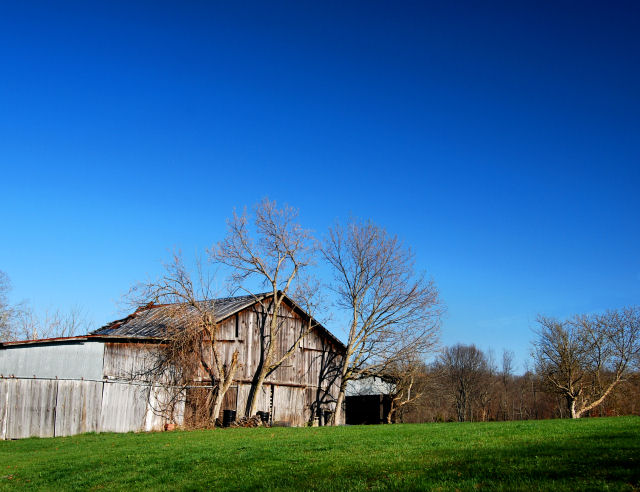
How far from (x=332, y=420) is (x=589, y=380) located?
27.4 metres

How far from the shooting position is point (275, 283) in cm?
3591

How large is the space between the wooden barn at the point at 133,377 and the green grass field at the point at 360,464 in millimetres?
8351

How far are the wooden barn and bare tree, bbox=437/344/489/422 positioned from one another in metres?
46.3

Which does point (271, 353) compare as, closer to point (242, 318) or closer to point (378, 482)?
point (242, 318)

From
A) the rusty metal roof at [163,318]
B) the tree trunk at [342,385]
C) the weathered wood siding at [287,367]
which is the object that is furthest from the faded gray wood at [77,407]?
the tree trunk at [342,385]

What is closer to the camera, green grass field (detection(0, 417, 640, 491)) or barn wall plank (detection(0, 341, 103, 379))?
green grass field (detection(0, 417, 640, 491))

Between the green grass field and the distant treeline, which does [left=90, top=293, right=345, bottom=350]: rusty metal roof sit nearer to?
the green grass field

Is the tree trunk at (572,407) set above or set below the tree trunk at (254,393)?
below

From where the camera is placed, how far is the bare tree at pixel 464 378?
83.3 meters

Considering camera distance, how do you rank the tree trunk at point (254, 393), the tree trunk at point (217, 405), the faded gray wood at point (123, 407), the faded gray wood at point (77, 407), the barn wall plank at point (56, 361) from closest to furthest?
1. the faded gray wood at point (77, 407)
2. the faded gray wood at point (123, 407)
3. the barn wall plank at point (56, 361)
4. the tree trunk at point (217, 405)
5. the tree trunk at point (254, 393)

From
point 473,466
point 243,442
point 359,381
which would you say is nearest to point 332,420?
point 359,381

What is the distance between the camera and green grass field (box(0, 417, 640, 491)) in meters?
8.89

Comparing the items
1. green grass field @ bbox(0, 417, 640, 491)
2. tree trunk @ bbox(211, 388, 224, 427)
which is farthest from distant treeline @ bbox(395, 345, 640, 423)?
green grass field @ bbox(0, 417, 640, 491)

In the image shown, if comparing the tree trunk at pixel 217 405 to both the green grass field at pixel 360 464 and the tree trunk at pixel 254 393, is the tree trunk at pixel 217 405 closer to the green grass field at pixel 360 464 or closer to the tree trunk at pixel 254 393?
the tree trunk at pixel 254 393
